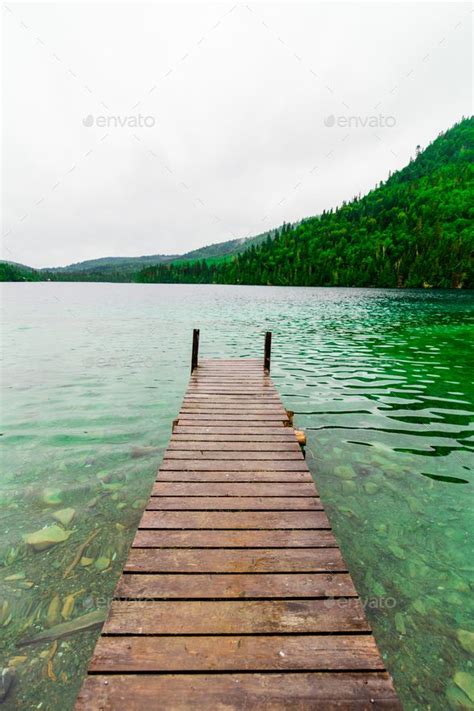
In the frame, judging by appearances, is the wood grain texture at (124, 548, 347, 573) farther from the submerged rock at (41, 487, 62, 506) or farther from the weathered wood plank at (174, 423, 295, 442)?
the submerged rock at (41, 487, 62, 506)

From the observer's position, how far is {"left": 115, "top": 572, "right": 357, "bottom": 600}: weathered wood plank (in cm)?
307

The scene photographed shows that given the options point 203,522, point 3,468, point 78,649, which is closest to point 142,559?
point 203,522

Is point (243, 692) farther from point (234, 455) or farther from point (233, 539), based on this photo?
point (234, 455)

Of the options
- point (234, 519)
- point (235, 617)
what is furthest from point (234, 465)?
point (235, 617)

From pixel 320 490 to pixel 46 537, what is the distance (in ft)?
15.3

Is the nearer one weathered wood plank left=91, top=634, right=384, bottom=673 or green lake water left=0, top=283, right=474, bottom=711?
weathered wood plank left=91, top=634, right=384, bottom=673

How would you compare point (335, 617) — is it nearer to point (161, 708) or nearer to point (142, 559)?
point (161, 708)

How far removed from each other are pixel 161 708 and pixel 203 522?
1.95m

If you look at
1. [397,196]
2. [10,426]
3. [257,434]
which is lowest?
[10,426]

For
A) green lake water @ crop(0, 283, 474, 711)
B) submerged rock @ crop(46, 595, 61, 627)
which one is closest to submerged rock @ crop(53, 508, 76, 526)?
green lake water @ crop(0, 283, 474, 711)

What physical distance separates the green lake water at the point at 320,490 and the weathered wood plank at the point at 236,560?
3.63ft

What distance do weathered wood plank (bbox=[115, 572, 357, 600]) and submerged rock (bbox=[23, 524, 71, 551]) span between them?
8.30ft

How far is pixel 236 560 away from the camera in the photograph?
139 inches

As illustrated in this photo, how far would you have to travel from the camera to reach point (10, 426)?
949cm
